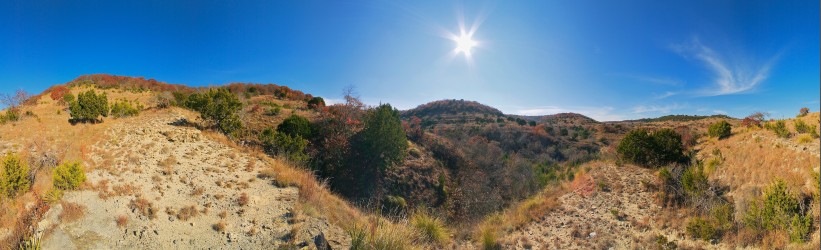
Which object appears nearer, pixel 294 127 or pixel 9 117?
pixel 9 117

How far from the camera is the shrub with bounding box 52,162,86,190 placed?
25.0 ft

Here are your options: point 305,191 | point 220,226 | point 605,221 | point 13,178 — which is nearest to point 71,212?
point 13,178

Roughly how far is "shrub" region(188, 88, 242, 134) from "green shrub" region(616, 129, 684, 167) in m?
19.7

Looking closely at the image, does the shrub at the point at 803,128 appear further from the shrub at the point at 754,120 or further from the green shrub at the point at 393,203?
the green shrub at the point at 393,203

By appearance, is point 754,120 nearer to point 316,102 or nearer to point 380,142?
point 380,142

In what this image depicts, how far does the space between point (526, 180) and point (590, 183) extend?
993cm

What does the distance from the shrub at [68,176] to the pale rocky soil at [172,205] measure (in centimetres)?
24

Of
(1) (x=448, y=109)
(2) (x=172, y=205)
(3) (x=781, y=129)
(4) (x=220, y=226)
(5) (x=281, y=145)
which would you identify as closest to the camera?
(4) (x=220, y=226)

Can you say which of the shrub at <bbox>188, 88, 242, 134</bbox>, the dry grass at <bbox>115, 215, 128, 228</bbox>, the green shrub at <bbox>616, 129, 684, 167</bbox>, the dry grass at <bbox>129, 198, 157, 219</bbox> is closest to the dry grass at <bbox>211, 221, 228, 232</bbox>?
the dry grass at <bbox>129, 198, 157, 219</bbox>

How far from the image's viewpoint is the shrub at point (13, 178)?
22.8 ft

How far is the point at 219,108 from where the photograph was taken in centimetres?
1638

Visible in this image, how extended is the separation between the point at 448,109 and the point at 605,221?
69.8 metres

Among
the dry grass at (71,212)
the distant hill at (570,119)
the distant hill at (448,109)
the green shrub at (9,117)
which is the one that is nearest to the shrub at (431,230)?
the dry grass at (71,212)

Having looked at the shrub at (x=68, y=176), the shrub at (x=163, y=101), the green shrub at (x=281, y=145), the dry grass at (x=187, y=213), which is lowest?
the dry grass at (x=187, y=213)
